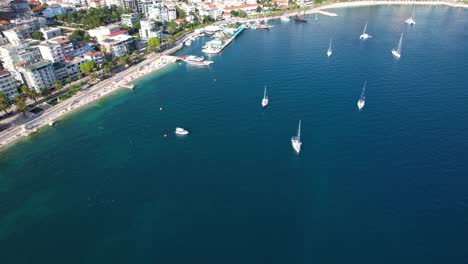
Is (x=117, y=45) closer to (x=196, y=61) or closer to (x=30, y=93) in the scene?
(x=196, y=61)

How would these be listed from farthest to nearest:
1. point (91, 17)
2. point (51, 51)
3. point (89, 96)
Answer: point (91, 17)
point (51, 51)
point (89, 96)

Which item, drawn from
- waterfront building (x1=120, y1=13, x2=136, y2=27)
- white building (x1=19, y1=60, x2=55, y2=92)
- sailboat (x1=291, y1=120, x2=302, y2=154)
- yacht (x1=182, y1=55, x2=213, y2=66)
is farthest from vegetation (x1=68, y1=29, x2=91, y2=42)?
sailboat (x1=291, y1=120, x2=302, y2=154)

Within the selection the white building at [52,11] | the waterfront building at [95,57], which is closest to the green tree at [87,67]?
the waterfront building at [95,57]

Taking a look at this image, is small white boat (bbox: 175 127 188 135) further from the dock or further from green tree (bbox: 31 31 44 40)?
green tree (bbox: 31 31 44 40)

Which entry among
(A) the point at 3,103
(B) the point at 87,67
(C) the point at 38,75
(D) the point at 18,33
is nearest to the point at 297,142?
(B) the point at 87,67

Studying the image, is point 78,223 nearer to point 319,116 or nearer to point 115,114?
point 115,114

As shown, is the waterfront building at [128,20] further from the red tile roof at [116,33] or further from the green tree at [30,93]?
the green tree at [30,93]
